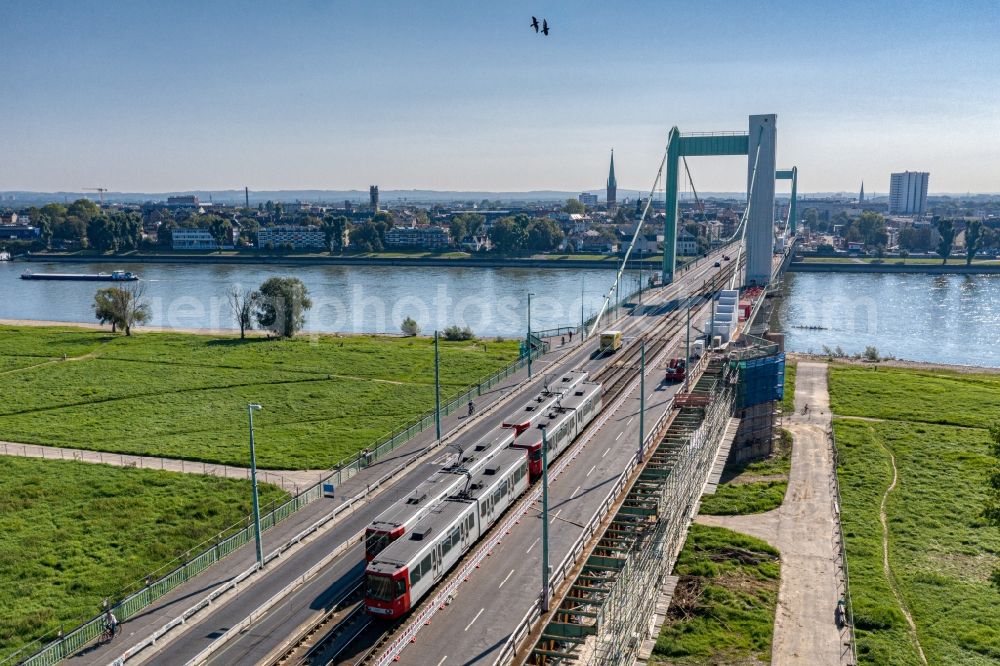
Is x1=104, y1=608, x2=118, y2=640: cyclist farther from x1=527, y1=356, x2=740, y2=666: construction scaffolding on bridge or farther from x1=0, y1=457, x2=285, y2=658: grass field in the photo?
x1=527, y1=356, x2=740, y2=666: construction scaffolding on bridge

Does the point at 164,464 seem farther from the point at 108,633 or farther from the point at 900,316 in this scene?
the point at 900,316

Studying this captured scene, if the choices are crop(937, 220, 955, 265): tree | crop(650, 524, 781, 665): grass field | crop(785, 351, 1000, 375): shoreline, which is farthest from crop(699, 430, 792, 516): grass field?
crop(937, 220, 955, 265): tree

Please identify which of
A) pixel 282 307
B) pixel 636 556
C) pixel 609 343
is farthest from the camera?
pixel 282 307

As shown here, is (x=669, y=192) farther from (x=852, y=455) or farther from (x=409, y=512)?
(x=409, y=512)

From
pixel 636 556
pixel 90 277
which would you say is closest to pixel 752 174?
pixel 636 556

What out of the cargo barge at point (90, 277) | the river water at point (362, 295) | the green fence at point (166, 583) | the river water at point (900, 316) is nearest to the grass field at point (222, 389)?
the green fence at point (166, 583)

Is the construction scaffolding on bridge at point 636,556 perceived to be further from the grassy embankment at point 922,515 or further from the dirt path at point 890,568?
the dirt path at point 890,568
